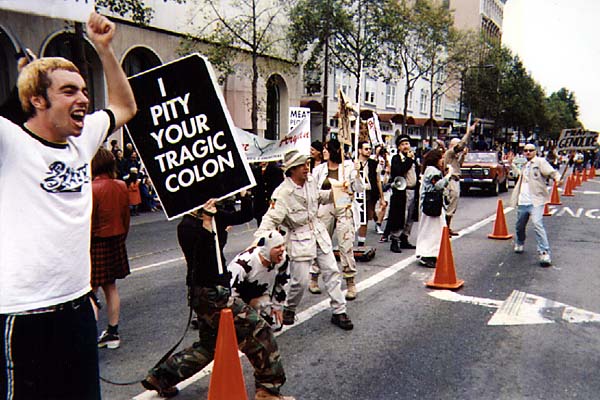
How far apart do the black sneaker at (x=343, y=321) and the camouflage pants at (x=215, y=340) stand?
65.7 inches

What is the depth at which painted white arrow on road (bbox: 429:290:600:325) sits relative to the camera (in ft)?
18.5

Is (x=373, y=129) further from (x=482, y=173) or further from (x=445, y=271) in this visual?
(x=482, y=173)

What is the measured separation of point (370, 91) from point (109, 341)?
38.4 metres

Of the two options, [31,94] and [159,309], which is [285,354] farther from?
[31,94]

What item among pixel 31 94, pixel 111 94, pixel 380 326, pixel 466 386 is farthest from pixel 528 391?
pixel 31 94

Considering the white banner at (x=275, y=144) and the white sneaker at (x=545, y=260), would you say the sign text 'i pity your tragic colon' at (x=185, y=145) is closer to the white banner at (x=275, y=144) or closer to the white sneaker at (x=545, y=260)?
the white banner at (x=275, y=144)

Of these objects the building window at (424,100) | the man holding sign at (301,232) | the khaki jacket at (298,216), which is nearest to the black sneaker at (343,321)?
the man holding sign at (301,232)

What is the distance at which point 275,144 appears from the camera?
36.3 ft

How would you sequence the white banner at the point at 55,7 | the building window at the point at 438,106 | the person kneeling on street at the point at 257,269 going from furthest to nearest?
the building window at the point at 438,106, the person kneeling on street at the point at 257,269, the white banner at the point at 55,7

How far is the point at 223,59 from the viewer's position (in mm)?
21609

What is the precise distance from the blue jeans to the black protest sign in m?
6.67

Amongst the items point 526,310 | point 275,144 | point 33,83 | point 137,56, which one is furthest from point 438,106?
point 33,83

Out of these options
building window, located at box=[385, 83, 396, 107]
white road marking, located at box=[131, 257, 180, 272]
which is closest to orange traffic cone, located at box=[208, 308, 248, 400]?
white road marking, located at box=[131, 257, 180, 272]

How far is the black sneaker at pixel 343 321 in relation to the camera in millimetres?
5246
